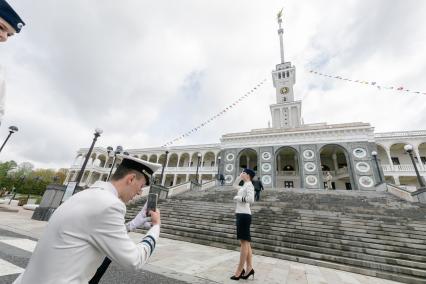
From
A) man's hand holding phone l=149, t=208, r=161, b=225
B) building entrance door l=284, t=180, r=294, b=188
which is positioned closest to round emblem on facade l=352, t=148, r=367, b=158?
building entrance door l=284, t=180, r=294, b=188

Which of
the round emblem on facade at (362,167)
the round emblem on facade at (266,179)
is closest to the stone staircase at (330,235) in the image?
the round emblem on facade at (362,167)

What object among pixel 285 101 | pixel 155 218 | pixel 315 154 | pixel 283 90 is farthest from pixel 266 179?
pixel 155 218

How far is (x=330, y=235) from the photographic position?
6664mm

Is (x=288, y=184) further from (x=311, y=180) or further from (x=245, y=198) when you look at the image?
(x=245, y=198)

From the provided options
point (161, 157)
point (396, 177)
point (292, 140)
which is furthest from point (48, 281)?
point (161, 157)

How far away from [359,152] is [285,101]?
15627 mm

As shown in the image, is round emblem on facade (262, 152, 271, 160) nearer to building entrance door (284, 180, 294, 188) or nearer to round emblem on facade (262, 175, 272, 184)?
round emblem on facade (262, 175, 272, 184)

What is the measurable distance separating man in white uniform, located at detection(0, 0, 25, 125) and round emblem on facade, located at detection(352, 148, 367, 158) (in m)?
26.4

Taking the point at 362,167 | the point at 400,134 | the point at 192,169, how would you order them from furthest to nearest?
the point at 192,169
the point at 400,134
the point at 362,167

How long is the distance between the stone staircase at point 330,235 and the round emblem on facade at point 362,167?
1167 centimetres

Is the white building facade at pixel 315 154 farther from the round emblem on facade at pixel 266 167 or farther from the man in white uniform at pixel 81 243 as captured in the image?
the man in white uniform at pixel 81 243

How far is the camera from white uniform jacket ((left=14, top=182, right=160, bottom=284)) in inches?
41.4

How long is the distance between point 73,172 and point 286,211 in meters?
42.7

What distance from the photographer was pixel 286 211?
9.28m
